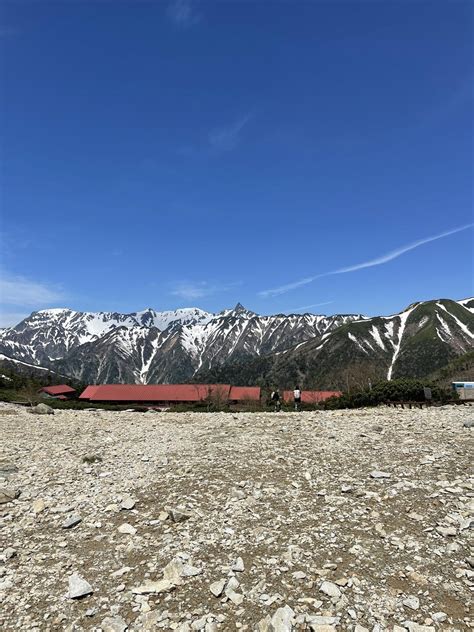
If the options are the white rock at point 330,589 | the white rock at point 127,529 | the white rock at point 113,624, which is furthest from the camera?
the white rock at point 127,529

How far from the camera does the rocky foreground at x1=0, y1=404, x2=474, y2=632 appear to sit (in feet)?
25.6

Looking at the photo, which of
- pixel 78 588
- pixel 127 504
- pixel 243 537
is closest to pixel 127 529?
pixel 127 504

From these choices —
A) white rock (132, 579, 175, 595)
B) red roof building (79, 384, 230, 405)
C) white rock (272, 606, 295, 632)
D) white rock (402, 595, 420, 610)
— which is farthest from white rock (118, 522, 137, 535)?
red roof building (79, 384, 230, 405)

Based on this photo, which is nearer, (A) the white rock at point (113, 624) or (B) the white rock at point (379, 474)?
(A) the white rock at point (113, 624)

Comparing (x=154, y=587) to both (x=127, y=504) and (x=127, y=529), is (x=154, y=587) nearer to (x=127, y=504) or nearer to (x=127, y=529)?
(x=127, y=529)

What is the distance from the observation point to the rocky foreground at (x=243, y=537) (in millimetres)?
7801

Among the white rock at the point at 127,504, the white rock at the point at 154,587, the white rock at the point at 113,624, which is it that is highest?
the white rock at the point at 127,504

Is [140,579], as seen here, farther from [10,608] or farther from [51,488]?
[51,488]

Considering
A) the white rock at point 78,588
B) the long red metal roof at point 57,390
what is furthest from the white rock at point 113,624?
the long red metal roof at point 57,390

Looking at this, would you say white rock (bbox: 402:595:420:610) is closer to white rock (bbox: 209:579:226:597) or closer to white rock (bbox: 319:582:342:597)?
white rock (bbox: 319:582:342:597)

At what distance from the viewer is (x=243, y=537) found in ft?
34.0

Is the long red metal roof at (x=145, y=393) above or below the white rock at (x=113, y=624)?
above

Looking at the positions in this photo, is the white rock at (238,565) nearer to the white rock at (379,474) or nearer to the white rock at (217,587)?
the white rock at (217,587)

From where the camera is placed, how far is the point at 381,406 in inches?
1335
